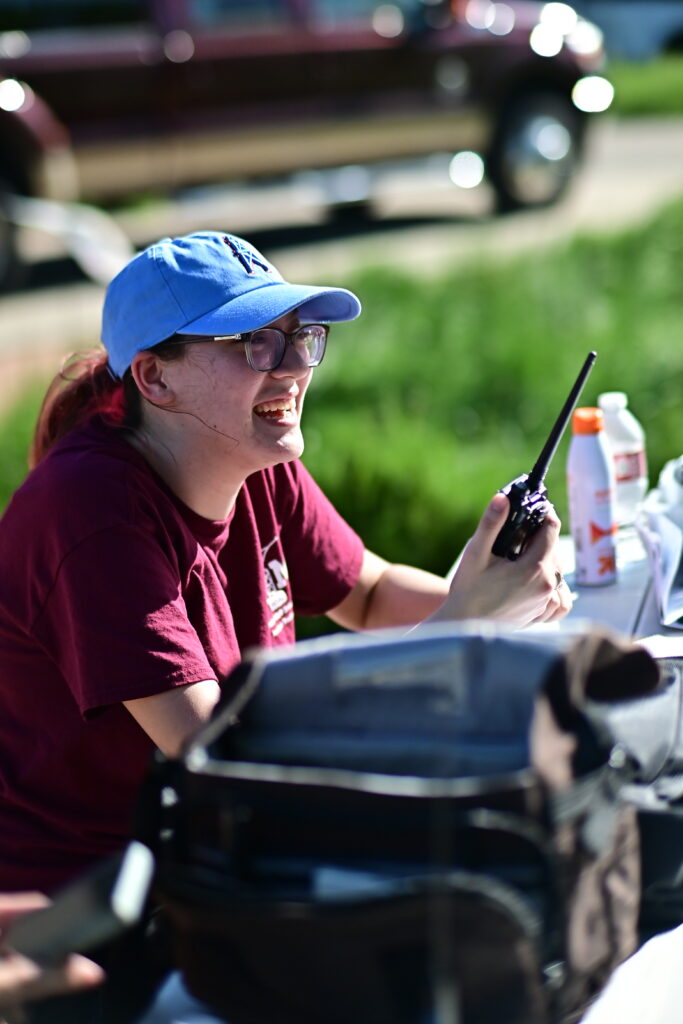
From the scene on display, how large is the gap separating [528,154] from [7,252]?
359cm

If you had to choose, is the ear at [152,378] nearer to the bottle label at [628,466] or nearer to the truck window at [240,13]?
the bottle label at [628,466]

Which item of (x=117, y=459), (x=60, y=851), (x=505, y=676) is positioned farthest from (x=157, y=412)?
(x=505, y=676)

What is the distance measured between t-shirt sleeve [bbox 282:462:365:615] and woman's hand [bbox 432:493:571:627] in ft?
1.64

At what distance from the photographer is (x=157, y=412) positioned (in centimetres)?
197

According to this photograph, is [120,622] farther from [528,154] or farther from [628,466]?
[528,154]

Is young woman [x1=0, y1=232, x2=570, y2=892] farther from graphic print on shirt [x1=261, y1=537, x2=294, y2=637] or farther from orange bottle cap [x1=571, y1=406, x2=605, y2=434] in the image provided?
orange bottle cap [x1=571, y1=406, x2=605, y2=434]

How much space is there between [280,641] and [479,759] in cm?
96

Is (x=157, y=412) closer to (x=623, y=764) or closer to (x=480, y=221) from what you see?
(x=623, y=764)

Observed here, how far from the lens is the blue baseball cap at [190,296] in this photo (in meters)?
1.92

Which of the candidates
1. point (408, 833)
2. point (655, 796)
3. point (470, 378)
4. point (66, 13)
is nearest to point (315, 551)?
point (655, 796)

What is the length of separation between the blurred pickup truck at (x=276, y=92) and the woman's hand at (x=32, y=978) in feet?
23.1

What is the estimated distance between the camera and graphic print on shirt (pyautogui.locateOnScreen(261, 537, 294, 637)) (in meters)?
2.17

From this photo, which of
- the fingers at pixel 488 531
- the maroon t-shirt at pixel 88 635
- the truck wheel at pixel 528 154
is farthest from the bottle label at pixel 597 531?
the truck wheel at pixel 528 154

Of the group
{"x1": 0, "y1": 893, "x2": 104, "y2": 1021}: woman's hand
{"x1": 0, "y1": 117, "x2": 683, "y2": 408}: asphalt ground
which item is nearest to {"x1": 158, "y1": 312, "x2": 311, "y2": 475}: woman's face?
{"x1": 0, "y1": 893, "x2": 104, "y2": 1021}: woman's hand
